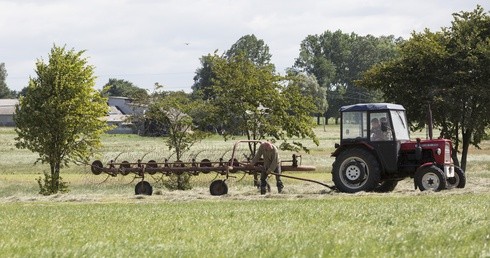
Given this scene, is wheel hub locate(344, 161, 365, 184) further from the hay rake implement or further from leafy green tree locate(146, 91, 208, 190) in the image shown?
leafy green tree locate(146, 91, 208, 190)

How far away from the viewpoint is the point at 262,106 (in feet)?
143

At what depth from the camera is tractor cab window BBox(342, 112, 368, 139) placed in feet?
98.9

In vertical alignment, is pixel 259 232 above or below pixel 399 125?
below

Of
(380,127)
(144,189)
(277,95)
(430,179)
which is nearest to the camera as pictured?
(430,179)

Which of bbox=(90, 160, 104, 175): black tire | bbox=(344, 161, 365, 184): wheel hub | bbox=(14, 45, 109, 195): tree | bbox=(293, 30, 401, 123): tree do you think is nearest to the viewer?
bbox=(344, 161, 365, 184): wheel hub

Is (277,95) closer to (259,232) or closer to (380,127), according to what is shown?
(380,127)

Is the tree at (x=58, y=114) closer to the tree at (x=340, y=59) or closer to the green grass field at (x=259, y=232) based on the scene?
the green grass field at (x=259, y=232)

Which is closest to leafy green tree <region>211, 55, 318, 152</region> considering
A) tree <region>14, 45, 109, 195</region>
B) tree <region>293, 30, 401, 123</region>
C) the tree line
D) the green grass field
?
the tree line

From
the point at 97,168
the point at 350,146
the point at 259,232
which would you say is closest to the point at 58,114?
the point at 97,168

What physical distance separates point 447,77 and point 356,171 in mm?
14689

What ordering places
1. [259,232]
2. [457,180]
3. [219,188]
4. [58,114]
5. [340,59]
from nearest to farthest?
1. [259,232]
2. [457,180]
3. [219,188]
4. [58,114]
5. [340,59]

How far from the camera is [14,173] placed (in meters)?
60.1

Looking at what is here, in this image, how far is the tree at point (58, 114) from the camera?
3766cm

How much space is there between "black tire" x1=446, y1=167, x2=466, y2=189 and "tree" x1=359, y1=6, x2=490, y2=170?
34.5 ft
